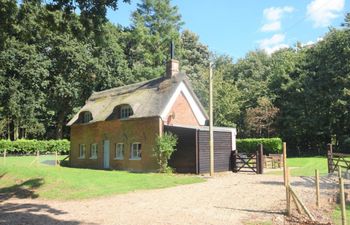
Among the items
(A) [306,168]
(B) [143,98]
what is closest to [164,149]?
(B) [143,98]

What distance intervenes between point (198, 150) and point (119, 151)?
862cm

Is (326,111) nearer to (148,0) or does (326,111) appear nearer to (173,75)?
(173,75)

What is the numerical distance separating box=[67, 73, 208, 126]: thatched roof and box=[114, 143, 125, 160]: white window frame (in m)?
2.88

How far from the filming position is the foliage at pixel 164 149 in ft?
88.4

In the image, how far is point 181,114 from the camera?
1218 inches

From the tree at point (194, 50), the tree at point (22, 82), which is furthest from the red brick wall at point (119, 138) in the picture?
the tree at point (194, 50)

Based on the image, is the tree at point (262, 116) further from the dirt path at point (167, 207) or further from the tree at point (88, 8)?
the tree at point (88, 8)

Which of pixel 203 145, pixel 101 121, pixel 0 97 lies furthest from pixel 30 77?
pixel 203 145

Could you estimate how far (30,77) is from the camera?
163ft

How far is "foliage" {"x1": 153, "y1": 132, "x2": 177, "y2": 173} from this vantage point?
26933 mm

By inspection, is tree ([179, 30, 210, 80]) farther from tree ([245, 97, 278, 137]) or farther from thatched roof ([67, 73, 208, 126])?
thatched roof ([67, 73, 208, 126])

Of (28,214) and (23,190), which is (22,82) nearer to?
(23,190)

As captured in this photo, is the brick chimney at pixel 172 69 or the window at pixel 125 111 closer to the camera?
the window at pixel 125 111

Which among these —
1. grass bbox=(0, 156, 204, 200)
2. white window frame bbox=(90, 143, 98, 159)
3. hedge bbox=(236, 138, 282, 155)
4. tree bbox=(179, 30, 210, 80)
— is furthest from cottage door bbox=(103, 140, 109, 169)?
tree bbox=(179, 30, 210, 80)
